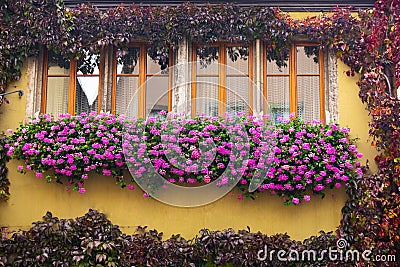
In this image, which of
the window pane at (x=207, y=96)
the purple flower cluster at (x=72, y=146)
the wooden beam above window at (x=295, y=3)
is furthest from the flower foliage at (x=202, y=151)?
the wooden beam above window at (x=295, y=3)

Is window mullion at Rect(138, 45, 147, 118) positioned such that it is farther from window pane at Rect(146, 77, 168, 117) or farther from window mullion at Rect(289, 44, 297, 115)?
window mullion at Rect(289, 44, 297, 115)

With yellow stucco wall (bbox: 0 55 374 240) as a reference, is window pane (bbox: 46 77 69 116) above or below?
above

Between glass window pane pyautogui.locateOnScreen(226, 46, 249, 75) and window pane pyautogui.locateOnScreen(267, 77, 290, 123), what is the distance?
35cm

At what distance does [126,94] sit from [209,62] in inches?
44.4

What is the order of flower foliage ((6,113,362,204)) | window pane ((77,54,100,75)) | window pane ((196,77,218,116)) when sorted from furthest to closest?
window pane ((77,54,100,75)), window pane ((196,77,218,116)), flower foliage ((6,113,362,204))

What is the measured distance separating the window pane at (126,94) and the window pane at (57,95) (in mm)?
663

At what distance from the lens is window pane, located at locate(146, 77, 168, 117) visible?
7.44 m

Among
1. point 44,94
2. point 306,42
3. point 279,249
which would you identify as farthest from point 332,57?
point 44,94

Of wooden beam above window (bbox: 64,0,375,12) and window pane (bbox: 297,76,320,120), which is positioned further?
wooden beam above window (bbox: 64,0,375,12)

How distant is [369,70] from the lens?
A: 23.8ft

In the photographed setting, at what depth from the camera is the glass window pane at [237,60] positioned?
751cm

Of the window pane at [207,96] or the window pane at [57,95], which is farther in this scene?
the window pane at [57,95]

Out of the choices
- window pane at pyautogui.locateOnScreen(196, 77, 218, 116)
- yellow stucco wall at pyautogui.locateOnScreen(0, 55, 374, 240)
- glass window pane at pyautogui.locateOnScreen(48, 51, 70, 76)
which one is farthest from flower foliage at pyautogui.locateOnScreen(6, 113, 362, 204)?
glass window pane at pyautogui.locateOnScreen(48, 51, 70, 76)

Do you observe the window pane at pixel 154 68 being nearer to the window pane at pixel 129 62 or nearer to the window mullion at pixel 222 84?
the window pane at pixel 129 62
